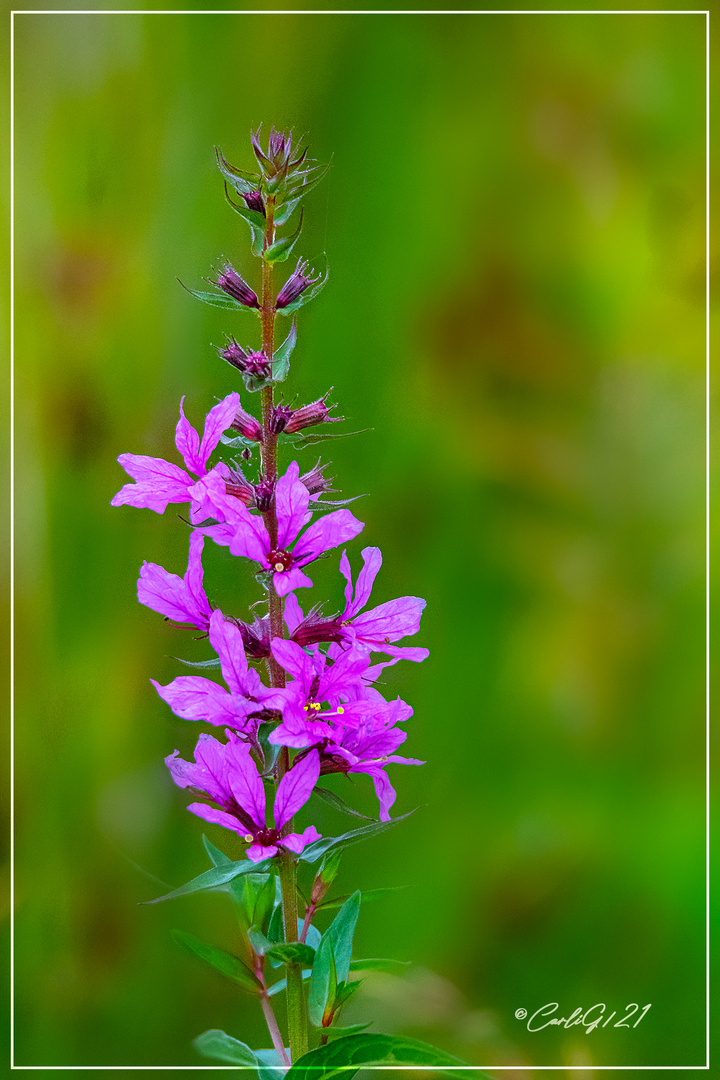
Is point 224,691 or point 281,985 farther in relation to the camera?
point 281,985

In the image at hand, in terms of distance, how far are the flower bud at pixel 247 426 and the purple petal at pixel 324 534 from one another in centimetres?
11

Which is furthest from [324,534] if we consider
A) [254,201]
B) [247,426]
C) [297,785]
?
[254,201]

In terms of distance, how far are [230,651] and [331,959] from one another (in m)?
0.33

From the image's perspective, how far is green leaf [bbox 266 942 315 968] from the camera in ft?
2.88

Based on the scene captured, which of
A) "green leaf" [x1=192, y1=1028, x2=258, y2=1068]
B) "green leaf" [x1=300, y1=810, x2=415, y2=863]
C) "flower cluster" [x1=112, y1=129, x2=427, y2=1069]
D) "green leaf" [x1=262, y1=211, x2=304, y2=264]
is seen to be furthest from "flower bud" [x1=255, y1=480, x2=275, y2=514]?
"green leaf" [x1=192, y1=1028, x2=258, y2=1068]

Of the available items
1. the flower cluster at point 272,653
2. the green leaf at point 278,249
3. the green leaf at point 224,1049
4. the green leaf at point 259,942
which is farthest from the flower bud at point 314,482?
the green leaf at point 224,1049

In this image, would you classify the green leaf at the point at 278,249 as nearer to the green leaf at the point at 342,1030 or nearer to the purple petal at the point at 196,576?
the purple petal at the point at 196,576

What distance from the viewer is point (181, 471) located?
94 cm

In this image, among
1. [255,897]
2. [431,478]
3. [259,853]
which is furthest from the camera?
[431,478]

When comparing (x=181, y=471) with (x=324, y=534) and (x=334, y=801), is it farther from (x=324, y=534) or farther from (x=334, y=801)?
(x=334, y=801)

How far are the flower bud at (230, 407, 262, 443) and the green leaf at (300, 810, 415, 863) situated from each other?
1.31 ft

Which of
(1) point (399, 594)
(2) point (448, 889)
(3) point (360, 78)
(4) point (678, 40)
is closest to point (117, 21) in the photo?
(3) point (360, 78)

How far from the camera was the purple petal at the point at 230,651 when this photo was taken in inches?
34.4

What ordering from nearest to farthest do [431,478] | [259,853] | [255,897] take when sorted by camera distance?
1. [259,853]
2. [255,897]
3. [431,478]
